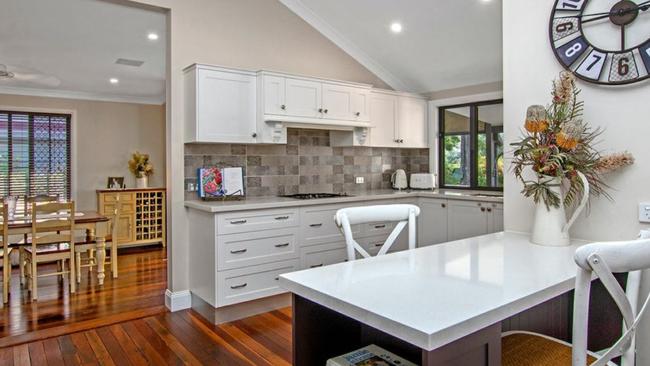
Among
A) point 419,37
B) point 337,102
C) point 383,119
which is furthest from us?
point 383,119

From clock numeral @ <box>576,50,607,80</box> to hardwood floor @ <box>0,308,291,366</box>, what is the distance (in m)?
2.35

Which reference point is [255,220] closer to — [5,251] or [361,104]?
[361,104]

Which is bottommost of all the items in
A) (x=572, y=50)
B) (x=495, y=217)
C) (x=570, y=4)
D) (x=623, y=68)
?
(x=495, y=217)

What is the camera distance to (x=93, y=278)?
16.1 ft

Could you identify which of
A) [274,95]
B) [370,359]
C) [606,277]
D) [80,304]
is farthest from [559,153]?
[80,304]

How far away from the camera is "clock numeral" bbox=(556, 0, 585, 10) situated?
2.12 m

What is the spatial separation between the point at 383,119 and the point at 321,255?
1852 millimetres

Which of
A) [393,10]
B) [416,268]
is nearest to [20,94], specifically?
[393,10]

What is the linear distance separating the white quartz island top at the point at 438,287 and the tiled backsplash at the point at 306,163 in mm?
2658

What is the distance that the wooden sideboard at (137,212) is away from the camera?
257 inches

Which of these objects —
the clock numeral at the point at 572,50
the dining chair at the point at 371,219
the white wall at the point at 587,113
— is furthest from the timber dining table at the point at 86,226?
the clock numeral at the point at 572,50

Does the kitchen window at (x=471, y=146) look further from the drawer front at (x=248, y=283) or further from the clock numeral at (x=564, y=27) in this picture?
the clock numeral at (x=564, y=27)

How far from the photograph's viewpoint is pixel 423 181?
529cm

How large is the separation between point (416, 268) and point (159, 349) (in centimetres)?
221
